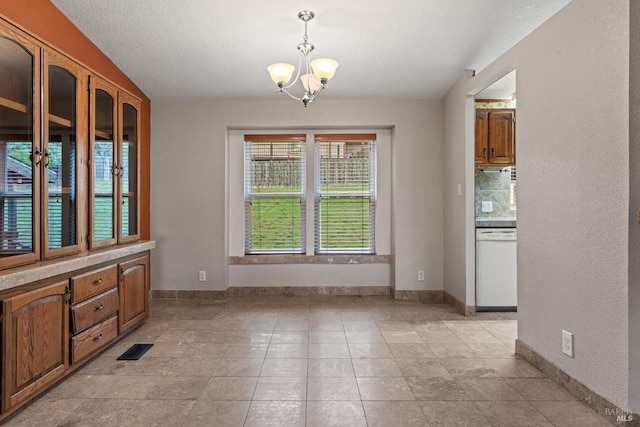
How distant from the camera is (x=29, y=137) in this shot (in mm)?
2213

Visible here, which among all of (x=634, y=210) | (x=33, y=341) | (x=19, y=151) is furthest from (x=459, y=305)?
(x=19, y=151)

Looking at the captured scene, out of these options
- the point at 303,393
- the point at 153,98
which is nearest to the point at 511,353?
the point at 303,393

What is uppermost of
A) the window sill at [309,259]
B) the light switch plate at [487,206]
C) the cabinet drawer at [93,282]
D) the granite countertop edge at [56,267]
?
the light switch plate at [487,206]

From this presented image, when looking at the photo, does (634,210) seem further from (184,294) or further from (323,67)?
(184,294)

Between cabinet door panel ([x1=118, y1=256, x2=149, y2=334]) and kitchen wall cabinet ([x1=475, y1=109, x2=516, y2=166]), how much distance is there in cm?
362

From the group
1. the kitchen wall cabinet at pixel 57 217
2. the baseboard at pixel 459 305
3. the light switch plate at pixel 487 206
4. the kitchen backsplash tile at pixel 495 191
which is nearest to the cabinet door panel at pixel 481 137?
the kitchen backsplash tile at pixel 495 191

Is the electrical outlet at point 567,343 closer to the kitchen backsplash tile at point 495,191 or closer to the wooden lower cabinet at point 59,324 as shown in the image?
the kitchen backsplash tile at point 495,191

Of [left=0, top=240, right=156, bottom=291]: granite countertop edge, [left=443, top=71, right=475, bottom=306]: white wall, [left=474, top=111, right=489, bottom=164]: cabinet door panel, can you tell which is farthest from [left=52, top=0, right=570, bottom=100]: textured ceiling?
[left=0, top=240, right=156, bottom=291]: granite countertop edge

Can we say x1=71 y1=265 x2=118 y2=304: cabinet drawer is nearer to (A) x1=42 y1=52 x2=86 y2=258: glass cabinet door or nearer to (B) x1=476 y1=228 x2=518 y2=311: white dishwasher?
(A) x1=42 y1=52 x2=86 y2=258: glass cabinet door

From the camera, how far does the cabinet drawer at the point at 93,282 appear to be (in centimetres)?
255

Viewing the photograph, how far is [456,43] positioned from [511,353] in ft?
8.81

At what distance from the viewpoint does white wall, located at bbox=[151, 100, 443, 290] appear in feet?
15.4

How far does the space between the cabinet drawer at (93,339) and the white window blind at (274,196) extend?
2106 millimetres

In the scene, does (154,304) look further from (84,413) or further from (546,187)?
(546,187)
